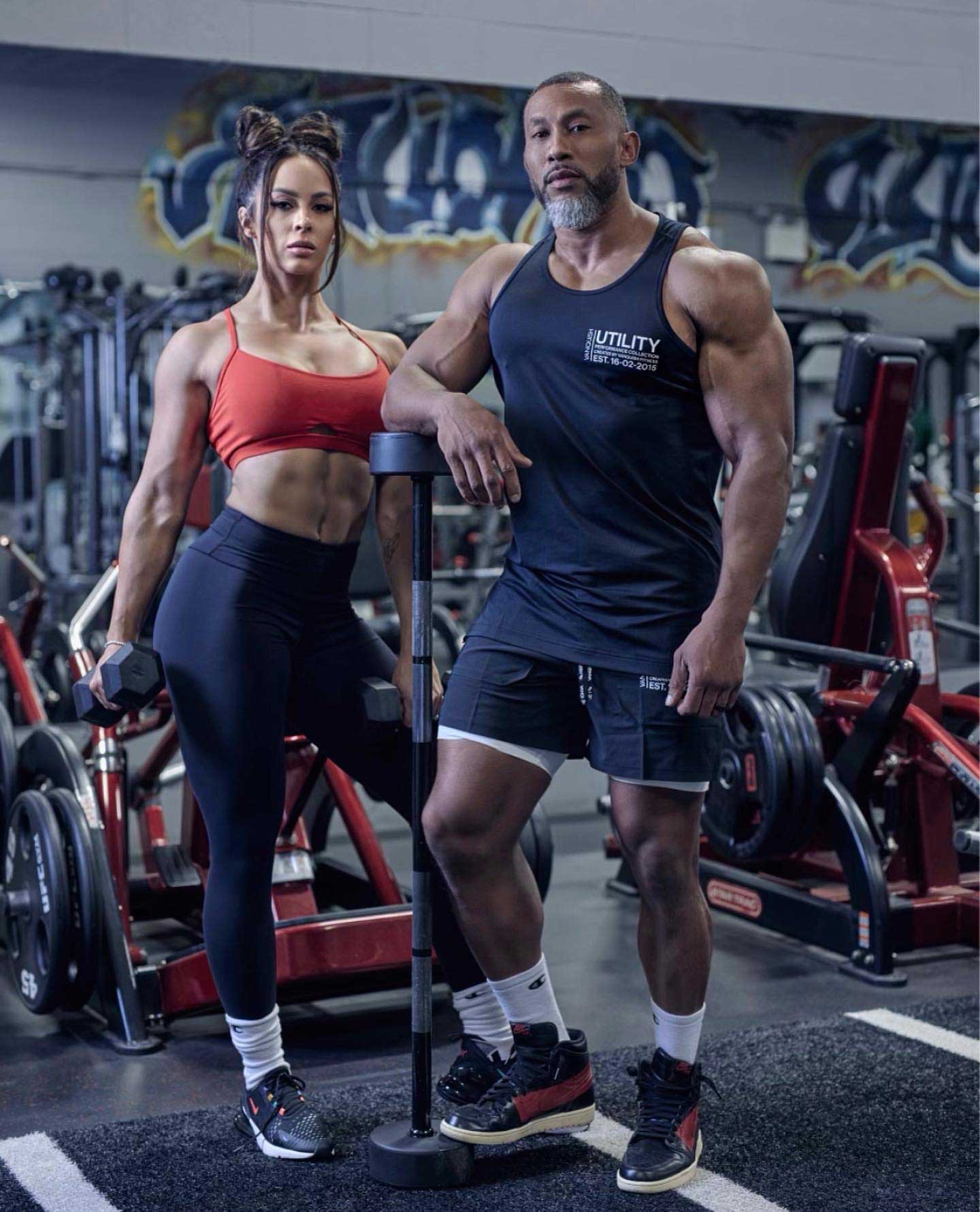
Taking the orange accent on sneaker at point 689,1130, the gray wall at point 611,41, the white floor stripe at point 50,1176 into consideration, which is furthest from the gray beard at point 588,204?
the gray wall at point 611,41

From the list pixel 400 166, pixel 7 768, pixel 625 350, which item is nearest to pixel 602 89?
pixel 625 350

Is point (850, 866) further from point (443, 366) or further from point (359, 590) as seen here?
point (443, 366)

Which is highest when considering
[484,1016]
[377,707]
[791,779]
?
[377,707]

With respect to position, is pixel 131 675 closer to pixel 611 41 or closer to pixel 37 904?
pixel 37 904

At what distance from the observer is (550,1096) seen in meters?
→ 2.42

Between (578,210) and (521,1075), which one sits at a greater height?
(578,210)

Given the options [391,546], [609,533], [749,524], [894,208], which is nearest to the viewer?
[749,524]

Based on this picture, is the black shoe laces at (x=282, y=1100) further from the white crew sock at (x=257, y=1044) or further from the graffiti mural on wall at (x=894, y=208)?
the graffiti mural on wall at (x=894, y=208)

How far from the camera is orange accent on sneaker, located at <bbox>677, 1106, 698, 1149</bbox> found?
91.1 inches

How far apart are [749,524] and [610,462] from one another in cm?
22

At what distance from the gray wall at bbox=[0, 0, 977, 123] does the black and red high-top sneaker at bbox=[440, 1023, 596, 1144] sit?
14.3ft

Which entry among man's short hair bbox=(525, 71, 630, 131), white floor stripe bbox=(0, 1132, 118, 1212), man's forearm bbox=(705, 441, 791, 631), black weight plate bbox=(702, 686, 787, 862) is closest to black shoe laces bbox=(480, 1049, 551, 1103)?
white floor stripe bbox=(0, 1132, 118, 1212)

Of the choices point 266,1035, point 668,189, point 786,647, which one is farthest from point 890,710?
point 668,189

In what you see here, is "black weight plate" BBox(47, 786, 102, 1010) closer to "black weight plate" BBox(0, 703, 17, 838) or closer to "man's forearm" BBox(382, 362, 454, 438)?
"black weight plate" BBox(0, 703, 17, 838)
